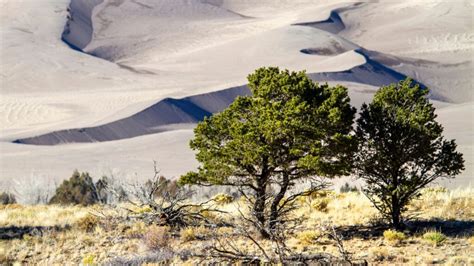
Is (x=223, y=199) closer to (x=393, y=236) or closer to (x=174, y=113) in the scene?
(x=393, y=236)

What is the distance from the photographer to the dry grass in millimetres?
11992

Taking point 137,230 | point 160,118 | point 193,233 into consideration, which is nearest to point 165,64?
point 160,118

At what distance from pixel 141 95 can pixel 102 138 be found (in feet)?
66.1

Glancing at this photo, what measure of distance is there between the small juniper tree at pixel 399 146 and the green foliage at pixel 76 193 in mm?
13961

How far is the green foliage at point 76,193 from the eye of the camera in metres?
25.2

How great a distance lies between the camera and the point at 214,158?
13859 millimetres

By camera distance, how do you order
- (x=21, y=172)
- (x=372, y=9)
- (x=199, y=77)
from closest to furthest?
(x=21, y=172)
(x=199, y=77)
(x=372, y=9)

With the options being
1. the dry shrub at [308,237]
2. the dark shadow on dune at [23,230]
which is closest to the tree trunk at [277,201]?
the dry shrub at [308,237]

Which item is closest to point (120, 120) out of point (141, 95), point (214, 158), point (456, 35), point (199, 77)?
point (141, 95)

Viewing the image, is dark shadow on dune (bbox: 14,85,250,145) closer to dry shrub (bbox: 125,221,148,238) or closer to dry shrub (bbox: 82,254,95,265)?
dry shrub (bbox: 125,221,148,238)

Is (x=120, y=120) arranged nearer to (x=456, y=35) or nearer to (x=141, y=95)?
(x=141, y=95)

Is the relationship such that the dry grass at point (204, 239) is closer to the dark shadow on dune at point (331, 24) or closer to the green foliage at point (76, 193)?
the green foliage at point (76, 193)

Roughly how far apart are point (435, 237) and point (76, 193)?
17116mm

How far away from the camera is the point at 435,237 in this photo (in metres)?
12.5
